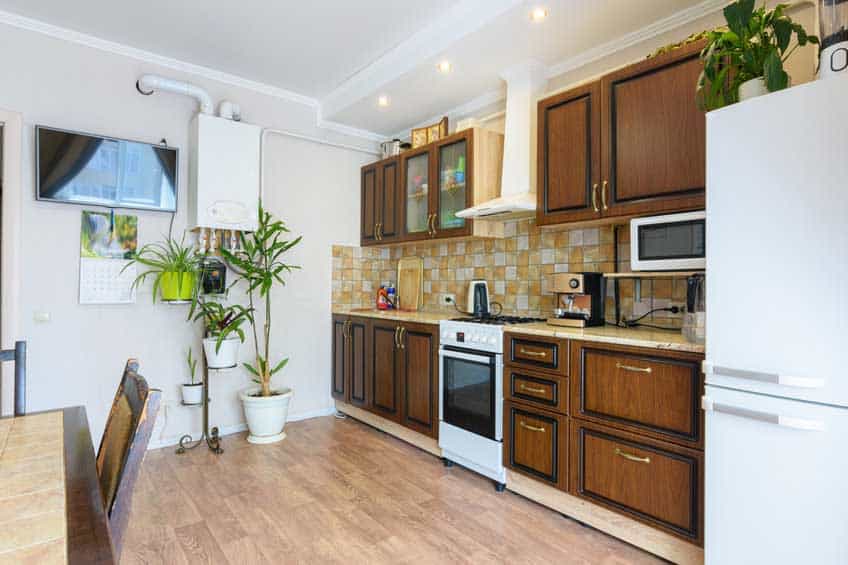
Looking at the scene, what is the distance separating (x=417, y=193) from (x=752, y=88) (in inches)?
94.5

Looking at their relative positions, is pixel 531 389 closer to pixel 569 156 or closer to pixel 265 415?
pixel 569 156

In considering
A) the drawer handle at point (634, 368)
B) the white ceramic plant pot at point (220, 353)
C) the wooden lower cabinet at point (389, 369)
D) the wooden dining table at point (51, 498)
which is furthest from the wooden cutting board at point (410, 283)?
the wooden dining table at point (51, 498)

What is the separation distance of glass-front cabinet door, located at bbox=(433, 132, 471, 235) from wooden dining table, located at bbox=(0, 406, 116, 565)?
2538 millimetres

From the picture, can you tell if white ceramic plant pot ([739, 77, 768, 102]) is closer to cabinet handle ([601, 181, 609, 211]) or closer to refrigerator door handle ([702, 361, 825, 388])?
cabinet handle ([601, 181, 609, 211])

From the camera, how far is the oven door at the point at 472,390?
2.62 meters

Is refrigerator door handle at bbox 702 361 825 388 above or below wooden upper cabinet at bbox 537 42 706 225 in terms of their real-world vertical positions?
below

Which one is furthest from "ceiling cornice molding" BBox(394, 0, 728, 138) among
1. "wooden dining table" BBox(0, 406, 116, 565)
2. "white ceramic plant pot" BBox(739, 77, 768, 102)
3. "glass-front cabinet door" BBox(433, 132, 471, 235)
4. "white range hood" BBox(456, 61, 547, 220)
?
"wooden dining table" BBox(0, 406, 116, 565)

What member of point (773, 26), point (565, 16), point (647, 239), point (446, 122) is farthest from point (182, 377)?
point (773, 26)

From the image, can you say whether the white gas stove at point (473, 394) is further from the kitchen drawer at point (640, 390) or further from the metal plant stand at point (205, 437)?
the metal plant stand at point (205, 437)

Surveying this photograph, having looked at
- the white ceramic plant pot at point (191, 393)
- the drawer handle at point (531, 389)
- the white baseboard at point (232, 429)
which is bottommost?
the white baseboard at point (232, 429)

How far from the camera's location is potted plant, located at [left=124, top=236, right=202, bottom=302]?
9.81 ft

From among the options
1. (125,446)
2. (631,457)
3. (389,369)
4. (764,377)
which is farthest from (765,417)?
(389,369)

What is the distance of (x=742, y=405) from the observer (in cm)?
158

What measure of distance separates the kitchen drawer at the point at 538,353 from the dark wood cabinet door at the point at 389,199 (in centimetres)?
→ 168
